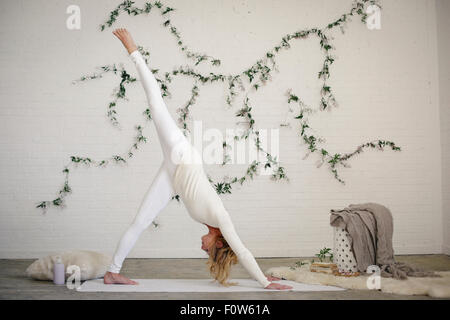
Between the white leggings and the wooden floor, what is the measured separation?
49 centimetres

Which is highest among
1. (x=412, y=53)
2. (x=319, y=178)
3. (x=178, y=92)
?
(x=412, y=53)

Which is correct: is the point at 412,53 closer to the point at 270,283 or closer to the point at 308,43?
the point at 308,43

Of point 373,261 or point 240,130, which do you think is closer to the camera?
point 373,261

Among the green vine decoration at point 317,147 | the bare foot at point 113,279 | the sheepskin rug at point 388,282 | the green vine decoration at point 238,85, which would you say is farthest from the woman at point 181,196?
the green vine decoration at point 317,147

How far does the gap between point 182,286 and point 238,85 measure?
8.67 ft

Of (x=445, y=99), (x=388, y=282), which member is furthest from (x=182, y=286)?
(x=445, y=99)

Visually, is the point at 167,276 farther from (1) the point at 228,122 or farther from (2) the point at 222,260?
(1) the point at 228,122

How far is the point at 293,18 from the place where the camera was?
588 centimetres

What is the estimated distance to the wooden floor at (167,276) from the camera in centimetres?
351

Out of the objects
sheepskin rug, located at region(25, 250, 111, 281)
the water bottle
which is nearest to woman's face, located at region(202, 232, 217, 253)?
sheepskin rug, located at region(25, 250, 111, 281)

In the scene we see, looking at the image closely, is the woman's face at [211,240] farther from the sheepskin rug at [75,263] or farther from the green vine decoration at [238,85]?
the green vine decoration at [238,85]
